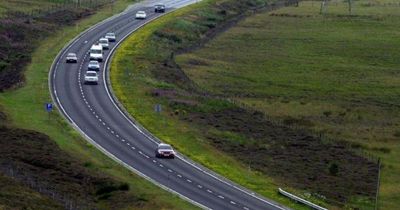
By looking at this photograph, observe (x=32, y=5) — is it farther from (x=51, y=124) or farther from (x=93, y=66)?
(x=51, y=124)

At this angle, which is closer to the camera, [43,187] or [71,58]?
[43,187]

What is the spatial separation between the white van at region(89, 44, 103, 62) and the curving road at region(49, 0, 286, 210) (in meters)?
0.83

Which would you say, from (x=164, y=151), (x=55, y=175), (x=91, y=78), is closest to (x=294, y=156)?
(x=164, y=151)

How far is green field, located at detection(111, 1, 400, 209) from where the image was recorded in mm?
79438

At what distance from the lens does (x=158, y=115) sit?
87.6 meters

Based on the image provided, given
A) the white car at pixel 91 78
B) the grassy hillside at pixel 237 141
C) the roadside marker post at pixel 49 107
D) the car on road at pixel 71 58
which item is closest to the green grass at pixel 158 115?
the grassy hillside at pixel 237 141

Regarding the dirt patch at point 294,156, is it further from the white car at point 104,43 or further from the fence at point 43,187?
the white car at point 104,43

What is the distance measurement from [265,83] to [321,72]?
12.0 metres

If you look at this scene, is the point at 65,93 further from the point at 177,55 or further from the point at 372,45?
the point at 372,45

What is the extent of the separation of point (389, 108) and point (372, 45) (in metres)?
45.4

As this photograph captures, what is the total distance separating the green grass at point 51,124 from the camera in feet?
205

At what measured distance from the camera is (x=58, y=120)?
82.1m

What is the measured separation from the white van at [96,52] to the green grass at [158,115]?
1766 millimetres

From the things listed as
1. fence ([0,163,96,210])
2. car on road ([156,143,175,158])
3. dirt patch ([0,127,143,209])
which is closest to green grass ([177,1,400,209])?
car on road ([156,143,175,158])
